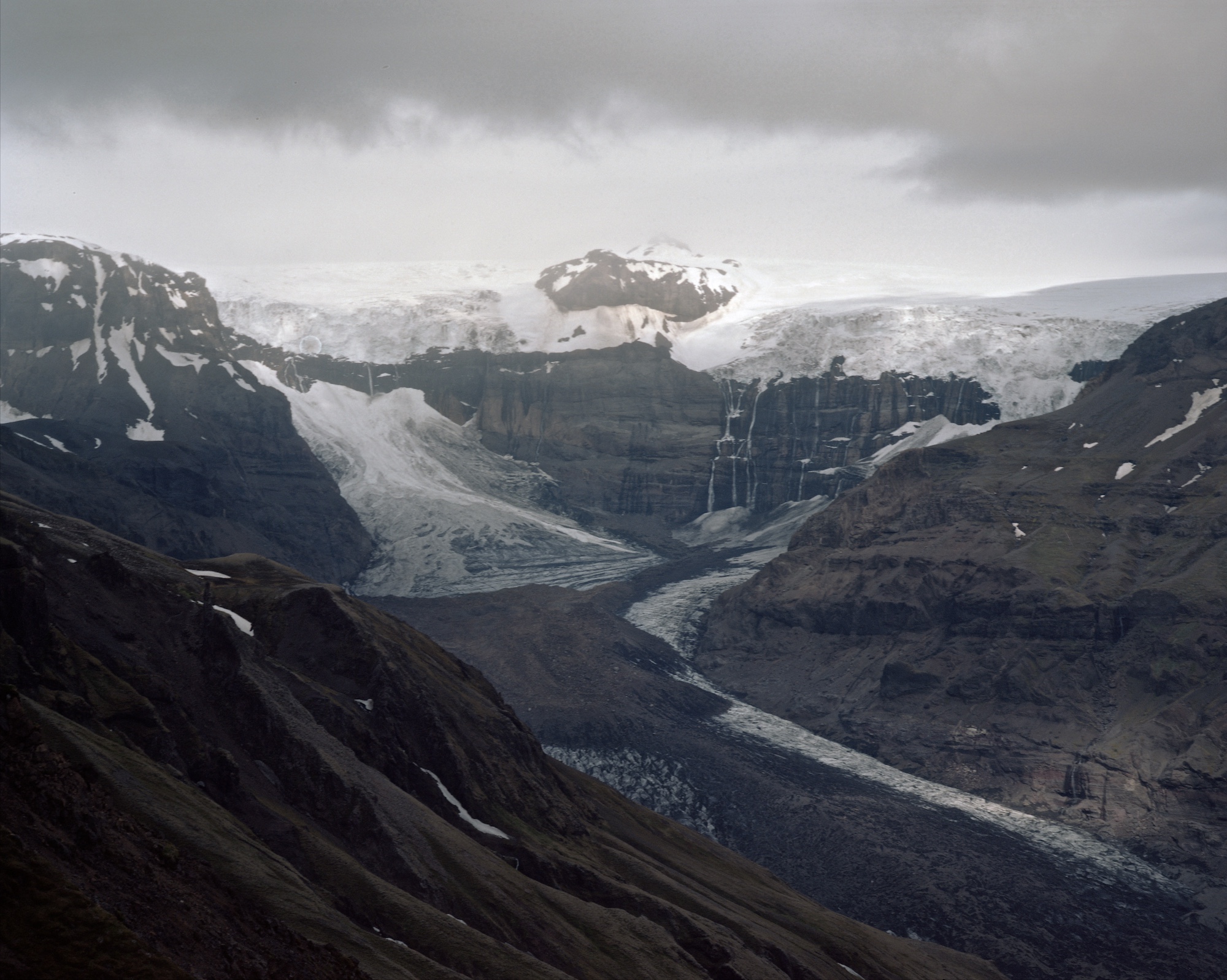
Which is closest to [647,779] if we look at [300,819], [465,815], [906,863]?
[906,863]

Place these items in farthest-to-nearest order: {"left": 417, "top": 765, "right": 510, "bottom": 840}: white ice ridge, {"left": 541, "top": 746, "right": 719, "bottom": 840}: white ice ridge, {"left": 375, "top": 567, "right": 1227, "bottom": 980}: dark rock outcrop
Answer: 1. {"left": 541, "top": 746, "right": 719, "bottom": 840}: white ice ridge
2. {"left": 375, "top": 567, "right": 1227, "bottom": 980}: dark rock outcrop
3. {"left": 417, "top": 765, "right": 510, "bottom": 840}: white ice ridge

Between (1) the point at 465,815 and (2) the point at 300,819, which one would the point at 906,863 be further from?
(2) the point at 300,819

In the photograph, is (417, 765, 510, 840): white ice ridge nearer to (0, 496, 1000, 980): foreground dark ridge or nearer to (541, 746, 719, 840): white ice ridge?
(0, 496, 1000, 980): foreground dark ridge

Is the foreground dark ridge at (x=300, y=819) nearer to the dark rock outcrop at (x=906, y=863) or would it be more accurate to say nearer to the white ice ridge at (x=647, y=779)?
the dark rock outcrop at (x=906, y=863)

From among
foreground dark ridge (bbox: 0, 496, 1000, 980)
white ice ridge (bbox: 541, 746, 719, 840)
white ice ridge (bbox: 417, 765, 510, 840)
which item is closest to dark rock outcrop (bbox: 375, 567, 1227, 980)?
white ice ridge (bbox: 541, 746, 719, 840)

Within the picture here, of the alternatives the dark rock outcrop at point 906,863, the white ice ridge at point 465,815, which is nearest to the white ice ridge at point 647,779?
the dark rock outcrop at point 906,863

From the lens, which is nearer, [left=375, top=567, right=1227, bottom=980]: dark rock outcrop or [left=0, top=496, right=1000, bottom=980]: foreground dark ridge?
[left=0, top=496, right=1000, bottom=980]: foreground dark ridge
